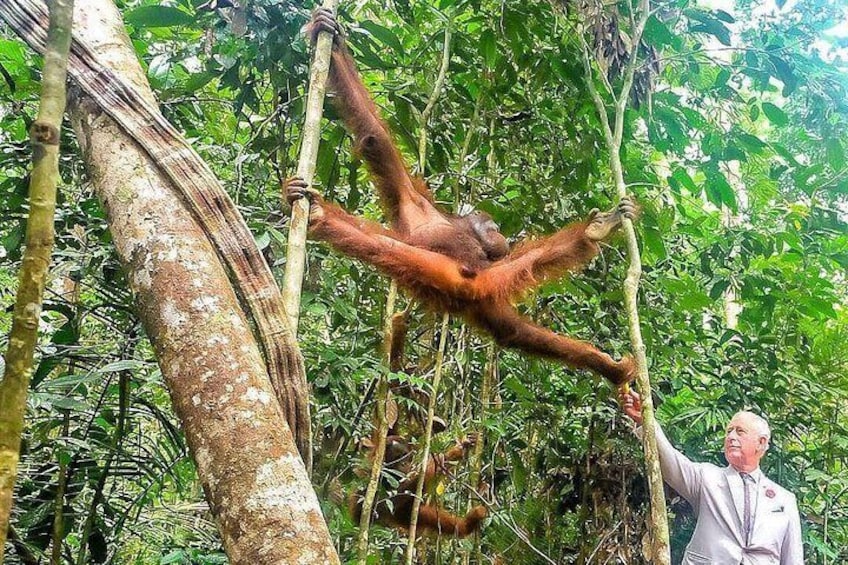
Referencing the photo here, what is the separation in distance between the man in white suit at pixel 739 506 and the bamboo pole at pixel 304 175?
164cm

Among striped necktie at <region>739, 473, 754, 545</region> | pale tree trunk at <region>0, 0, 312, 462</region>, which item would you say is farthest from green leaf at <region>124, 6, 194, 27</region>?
striped necktie at <region>739, 473, 754, 545</region>

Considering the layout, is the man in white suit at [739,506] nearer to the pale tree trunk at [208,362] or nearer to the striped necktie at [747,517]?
the striped necktie at [747,517]

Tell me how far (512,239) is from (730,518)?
65.1 inches

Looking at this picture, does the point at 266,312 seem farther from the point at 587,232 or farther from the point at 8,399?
the point at 587,232

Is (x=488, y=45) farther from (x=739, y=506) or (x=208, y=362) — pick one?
(x=208, y=362)

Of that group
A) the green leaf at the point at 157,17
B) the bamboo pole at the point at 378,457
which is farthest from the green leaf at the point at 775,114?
the green leaf at the point at 157,17

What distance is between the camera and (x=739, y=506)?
2.99 meters

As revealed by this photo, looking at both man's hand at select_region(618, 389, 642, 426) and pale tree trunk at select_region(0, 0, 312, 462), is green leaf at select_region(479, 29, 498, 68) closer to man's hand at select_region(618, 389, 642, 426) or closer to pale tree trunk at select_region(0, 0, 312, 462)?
man's hand at select_region(618, 389, 642, 426)

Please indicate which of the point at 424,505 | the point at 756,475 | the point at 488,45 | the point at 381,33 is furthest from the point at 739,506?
the point at 381,33

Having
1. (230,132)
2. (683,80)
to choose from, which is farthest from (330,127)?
(683,80)

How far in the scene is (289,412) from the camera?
136cm

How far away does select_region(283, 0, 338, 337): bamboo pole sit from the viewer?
157 cm

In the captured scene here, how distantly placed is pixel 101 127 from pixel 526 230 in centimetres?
262

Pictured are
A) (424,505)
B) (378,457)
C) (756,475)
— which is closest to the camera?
(378,457)
